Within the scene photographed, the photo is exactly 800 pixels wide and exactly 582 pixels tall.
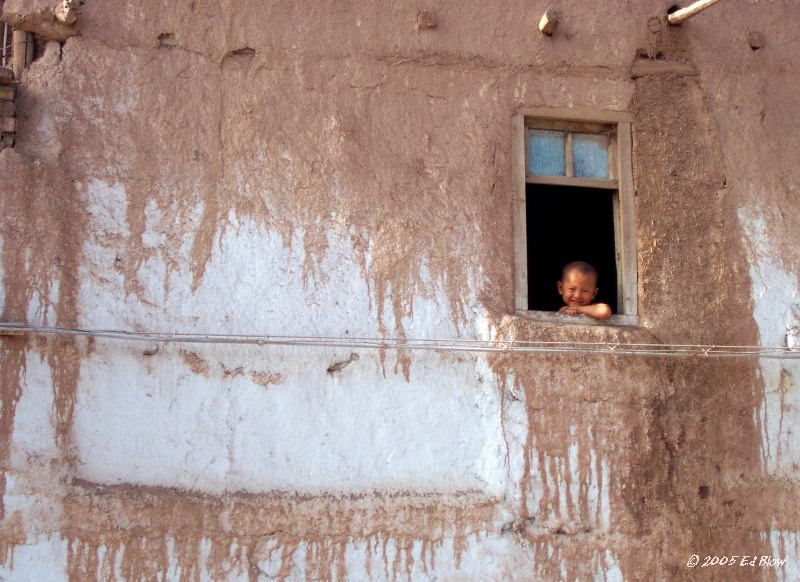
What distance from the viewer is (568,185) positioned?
509 cm

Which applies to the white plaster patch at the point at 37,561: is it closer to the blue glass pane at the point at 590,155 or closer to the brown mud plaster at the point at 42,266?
the brown mud plaster at the point at 42,266

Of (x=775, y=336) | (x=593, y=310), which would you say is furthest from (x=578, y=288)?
(x=775, y=336)

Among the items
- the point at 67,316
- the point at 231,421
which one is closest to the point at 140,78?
the point at 67,316

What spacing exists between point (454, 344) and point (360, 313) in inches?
19.0

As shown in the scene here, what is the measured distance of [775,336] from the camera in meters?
4.94

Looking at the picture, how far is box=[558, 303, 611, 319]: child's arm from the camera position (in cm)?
478

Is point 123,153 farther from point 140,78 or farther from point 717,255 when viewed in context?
point 717,255

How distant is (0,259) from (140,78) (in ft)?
3.67

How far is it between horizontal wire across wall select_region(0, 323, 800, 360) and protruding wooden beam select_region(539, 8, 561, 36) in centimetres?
171

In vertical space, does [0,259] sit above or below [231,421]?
above

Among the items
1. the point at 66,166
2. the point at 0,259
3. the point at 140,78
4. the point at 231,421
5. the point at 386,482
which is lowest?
the point at 386,482

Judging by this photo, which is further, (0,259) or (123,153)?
(123,153)

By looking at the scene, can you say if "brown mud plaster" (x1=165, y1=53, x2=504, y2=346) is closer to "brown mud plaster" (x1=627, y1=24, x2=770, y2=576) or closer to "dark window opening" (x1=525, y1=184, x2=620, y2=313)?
"brown mud plaster" (x1=627, y1=24, x2=770, y2=576)

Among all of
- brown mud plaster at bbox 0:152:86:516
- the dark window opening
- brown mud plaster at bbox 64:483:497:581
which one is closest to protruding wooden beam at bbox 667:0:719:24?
the dark window opening
